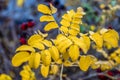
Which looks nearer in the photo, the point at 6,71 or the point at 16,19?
the point at 6,71

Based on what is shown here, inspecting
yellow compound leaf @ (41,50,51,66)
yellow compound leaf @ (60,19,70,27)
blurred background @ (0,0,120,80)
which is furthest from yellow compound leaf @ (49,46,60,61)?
blurred background @ (0,0,120,80)

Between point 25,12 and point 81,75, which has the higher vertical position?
point 25,12

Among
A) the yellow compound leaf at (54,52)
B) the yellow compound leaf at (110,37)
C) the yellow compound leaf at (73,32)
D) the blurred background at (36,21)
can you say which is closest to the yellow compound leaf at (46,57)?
the yellow compound leaf at (54,52)

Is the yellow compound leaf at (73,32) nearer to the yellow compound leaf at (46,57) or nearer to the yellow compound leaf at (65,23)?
the yellow compound leaf at (65,23)

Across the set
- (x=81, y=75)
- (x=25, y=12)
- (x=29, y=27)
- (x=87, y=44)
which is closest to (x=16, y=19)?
(x=25, y=12)

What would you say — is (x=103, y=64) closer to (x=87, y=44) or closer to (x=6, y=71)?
(x=87, y=44)

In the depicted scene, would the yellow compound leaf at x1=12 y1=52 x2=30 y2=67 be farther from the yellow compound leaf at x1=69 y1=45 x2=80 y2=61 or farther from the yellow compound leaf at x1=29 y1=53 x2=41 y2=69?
the yellow compound leaf at x1=69 y1=45 x2=80 y2=61

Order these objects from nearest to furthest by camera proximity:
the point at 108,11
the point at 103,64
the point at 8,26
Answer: the point at 103,64 < the point at 108,11 < the point at 8,26

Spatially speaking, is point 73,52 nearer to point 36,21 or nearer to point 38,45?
point 38,45
